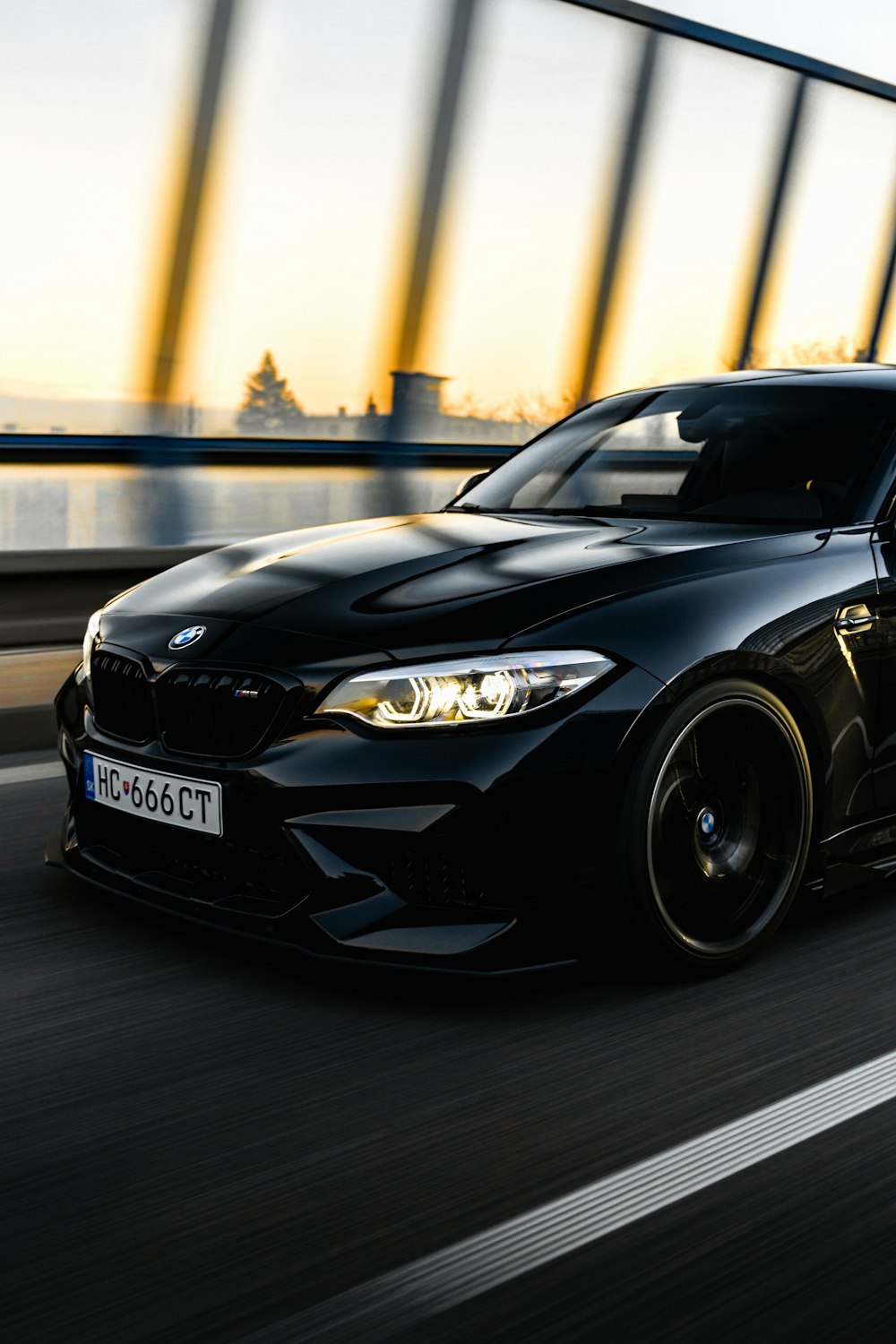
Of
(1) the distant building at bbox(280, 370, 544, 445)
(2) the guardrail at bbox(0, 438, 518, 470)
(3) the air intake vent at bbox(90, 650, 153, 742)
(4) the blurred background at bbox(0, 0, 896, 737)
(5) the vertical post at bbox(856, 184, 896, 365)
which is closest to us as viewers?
(3) the air intake vent at bbox(90, 650, 153, 742)

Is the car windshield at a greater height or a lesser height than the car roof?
lesser

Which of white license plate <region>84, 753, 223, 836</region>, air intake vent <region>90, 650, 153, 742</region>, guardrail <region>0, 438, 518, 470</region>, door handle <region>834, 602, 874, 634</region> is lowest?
white license plate <region>84, 753, 223, 836</region>

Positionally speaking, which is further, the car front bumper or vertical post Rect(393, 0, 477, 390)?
vertical post Rect(393, 0, 477, 390)

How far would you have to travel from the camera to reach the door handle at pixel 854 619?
12.6ft

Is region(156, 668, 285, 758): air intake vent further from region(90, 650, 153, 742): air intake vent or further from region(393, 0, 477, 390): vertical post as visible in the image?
region(393, 0, 477, 390): vertical post

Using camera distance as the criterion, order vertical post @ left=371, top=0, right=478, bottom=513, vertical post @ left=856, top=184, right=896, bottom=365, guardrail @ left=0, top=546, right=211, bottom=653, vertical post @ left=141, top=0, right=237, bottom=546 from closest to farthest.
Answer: guardrail @ left=0, top=546, right=211, bottom=653 → vertical post @ left=141, top=0, right=237, bottom=546 → vertical post @ left=371, top=0, right=478, bottom=513 → vertical post @ left=856, top=184, right=896, bottom=365

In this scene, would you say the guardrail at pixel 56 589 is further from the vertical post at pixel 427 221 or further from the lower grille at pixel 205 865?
the lower grille at pixel 205 865

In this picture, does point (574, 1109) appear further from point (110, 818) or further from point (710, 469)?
point (710, 469)

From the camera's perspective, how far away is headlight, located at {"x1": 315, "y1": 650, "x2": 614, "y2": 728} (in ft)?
10.8

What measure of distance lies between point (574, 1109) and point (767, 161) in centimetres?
1139

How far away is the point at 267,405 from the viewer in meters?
9.49

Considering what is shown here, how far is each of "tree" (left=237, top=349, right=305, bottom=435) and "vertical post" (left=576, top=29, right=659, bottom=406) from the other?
9.72ft

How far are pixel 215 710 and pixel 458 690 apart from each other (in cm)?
55

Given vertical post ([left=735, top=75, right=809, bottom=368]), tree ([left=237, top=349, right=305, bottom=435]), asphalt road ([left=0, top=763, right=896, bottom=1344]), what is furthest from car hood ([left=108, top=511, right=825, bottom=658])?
vertical post ([left=735, top=75, right=809, bottom=368])
